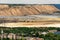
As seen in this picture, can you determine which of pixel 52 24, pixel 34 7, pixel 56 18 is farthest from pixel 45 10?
pixel 52 24

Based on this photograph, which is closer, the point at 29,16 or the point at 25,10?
the point at 29,16

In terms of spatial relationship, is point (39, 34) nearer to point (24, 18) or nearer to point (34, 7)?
point (24, 18)

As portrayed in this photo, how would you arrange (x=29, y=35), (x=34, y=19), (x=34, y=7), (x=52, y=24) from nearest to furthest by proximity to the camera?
(x=29, y=35) < (x=52, y=24) < (x=34, y=19) < (x=34, y=7)

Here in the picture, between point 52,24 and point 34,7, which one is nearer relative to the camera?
point 52,24

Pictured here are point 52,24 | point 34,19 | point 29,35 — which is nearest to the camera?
point 29,35

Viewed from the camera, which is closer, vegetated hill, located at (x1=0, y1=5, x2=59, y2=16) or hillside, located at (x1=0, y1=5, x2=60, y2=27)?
hillside, located at (x1=0, y1=5, x2=60, y2=27)

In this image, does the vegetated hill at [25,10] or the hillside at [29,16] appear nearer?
the hillside at [29,16]
